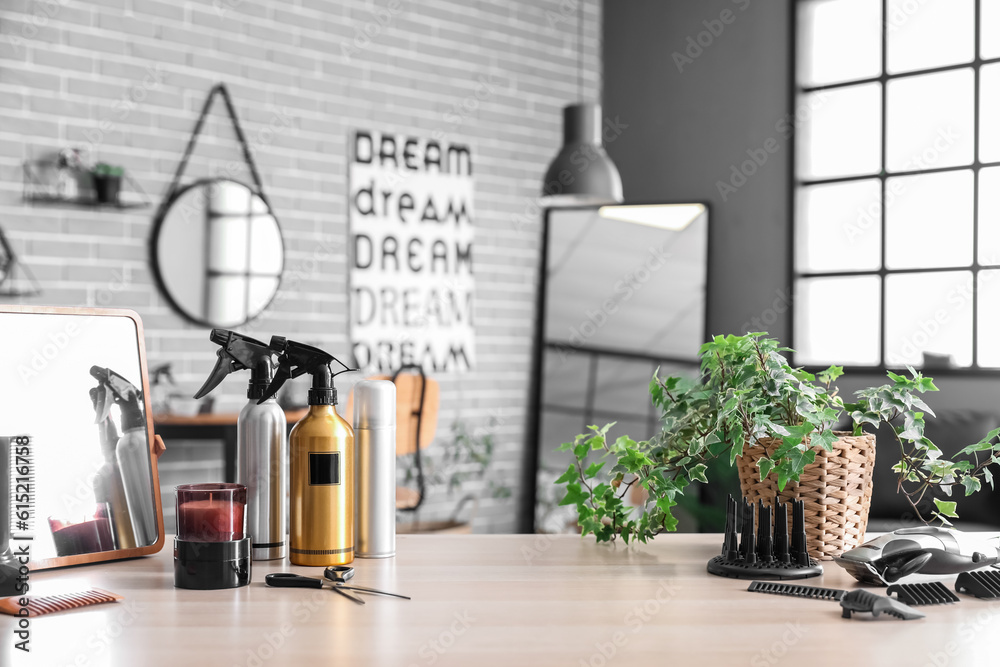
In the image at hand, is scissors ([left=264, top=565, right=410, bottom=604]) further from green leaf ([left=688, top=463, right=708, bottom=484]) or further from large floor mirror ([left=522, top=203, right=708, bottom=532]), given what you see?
large floor mirror ([left=522, top=203, right=708, bottom=532])

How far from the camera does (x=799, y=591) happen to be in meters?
1.11

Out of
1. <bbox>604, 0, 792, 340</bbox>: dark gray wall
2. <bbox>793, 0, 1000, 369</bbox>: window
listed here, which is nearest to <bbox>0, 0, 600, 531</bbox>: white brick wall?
<bbox>604, 0, 792, 340</bbox>: dark gray wall

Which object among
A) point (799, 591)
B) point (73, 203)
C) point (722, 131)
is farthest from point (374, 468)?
point (722, 131)

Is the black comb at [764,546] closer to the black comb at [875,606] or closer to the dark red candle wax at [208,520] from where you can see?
the black comb at [875,606]

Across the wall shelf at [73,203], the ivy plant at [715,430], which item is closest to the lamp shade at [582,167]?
the wall shelf at [73,203]

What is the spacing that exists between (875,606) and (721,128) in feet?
13.3

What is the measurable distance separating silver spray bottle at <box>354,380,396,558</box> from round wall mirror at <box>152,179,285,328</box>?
275cm

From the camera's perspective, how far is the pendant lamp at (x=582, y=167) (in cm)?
369

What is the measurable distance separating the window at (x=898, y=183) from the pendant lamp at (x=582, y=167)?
1304mm

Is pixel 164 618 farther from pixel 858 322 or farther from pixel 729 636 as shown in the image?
pixel 858 322

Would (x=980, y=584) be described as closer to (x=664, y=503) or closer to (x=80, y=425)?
(x=664, y=503)

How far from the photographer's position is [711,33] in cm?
483

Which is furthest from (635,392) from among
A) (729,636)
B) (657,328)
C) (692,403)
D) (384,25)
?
(729,636)

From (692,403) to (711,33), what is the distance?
3.92 metres
